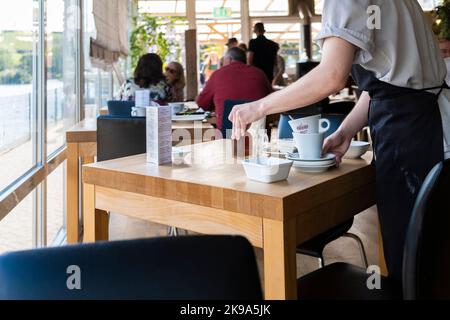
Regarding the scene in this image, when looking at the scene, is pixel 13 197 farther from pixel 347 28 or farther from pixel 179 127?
pixel 347 28

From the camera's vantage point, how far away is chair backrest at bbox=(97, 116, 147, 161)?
257 centimetres

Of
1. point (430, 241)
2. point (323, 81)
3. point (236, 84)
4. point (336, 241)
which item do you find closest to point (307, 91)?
point (323, 81)

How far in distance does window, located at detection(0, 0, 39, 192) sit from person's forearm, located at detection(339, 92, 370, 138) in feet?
4.58

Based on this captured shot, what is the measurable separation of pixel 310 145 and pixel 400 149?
249mm

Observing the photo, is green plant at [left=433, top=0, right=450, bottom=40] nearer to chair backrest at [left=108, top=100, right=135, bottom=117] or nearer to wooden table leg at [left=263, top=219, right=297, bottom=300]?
chair backrest at [left=108, top=100, right=135, bottom=117]

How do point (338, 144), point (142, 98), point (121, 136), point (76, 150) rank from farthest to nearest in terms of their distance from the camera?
1. point (142, 98)
2. point (76, 150)
3. point (121, 136)
4. point (338, 144)

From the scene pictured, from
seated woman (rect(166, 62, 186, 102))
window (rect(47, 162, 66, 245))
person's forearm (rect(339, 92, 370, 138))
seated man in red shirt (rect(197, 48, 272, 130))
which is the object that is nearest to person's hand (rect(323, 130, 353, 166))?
person's forearm (rect(339, 92, 370, 138))

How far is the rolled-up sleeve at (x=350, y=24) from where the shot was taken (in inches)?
50.0

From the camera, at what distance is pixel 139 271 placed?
0.58 metres

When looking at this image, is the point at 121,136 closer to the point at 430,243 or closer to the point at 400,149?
the point at 400,149

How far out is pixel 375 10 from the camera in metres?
1.32

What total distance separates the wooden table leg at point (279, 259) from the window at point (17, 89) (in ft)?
4.43
